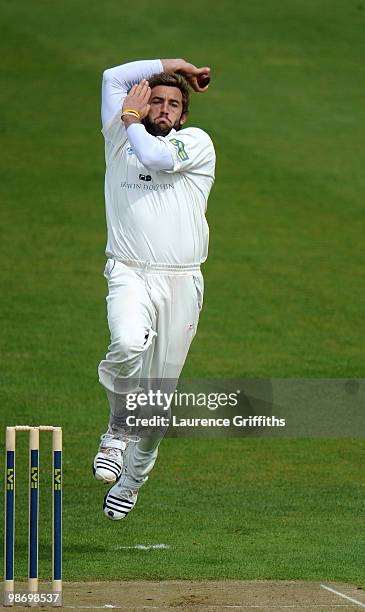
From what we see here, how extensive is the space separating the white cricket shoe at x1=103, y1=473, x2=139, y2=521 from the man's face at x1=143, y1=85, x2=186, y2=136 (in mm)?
2369

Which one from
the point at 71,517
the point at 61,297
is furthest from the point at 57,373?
the point at 71,517

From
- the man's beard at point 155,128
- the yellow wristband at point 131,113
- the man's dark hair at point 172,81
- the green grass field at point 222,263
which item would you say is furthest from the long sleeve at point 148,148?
the green grass field at point 222,263

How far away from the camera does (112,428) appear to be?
8414 millimetres

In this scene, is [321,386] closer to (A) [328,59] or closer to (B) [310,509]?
(B) [310,509]

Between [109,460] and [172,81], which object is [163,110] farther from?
[109,460]

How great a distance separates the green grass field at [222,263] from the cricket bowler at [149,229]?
191 centimetres

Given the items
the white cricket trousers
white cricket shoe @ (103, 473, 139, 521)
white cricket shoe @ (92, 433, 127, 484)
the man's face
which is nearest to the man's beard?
the man's face

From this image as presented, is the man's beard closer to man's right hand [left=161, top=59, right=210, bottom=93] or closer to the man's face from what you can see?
the man's face

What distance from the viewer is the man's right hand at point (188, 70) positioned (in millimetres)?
8523

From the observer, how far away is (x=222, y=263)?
21.0m

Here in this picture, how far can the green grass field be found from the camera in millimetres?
11547

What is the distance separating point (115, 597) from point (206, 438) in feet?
21.8

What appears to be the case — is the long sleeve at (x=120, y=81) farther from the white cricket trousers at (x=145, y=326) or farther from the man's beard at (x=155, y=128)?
the white cricket trousers at (x=145, y=326)

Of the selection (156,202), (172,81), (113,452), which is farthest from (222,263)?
(113,452)
